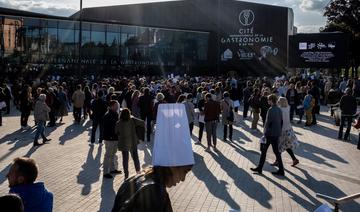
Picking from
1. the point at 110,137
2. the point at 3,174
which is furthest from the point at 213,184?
the point at 3,174

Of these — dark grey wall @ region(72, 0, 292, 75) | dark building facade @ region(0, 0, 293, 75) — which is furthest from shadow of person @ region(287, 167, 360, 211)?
dark grey wall @ region(72, 0, 292, 75)

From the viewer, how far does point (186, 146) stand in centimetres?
314

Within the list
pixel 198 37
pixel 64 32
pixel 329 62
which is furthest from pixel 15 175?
pixel 198 37

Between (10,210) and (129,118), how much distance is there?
648cm

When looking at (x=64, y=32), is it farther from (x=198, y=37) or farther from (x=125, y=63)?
(x=198, y=37)

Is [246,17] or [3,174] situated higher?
[246,17]

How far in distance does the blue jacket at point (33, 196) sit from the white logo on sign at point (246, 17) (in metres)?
44.4

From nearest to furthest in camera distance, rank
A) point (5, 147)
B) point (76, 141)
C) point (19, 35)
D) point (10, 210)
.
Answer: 1. point (10, 210)
2. point (5, 147)
3. point (76, 141)
4. point (19, 35)

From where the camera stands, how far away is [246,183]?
9.53 m

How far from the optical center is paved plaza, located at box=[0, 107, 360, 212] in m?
8.18

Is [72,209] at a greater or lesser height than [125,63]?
lesser

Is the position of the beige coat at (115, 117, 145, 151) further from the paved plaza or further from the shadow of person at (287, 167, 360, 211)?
the shadow of person at (287, 167, 360, 211)

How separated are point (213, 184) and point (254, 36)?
38.5 m

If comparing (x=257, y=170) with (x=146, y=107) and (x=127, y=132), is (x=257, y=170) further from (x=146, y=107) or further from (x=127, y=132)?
(x=146, y=107)
